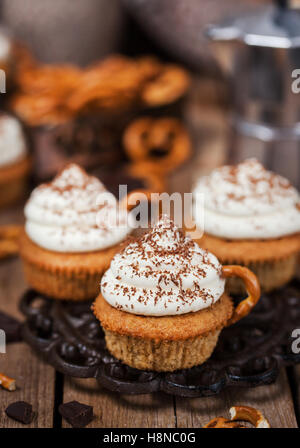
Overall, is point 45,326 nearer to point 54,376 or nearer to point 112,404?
point 54,376

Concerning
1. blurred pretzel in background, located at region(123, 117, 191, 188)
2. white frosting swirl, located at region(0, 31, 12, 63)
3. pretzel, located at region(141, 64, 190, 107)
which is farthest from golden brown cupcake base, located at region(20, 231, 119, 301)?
white frosting swirl, located at region(0, 31, 12, 63)

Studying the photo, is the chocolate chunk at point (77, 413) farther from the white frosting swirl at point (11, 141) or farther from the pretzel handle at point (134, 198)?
the white frosting swirl at point (11, 141)

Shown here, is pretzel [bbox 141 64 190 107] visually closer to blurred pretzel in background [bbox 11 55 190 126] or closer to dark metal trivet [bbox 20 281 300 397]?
blurred pretzel in background [bbox 11 55 190 126]

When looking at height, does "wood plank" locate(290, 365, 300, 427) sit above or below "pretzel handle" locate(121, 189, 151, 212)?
below

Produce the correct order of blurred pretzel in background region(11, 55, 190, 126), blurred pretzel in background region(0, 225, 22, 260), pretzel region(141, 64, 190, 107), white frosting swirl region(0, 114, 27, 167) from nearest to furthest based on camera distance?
blurred pretzel in background region(0, 225, 22, 260), white frosting swirl region(0, 114, 27, 167), blurred pretzel in background region(11, 55, 190, 126), pretzel region(141, 64, 190, 107)

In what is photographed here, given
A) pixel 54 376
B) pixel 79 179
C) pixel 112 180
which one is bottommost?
pixel 54 376

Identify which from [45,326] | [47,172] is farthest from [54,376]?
[47,172]
